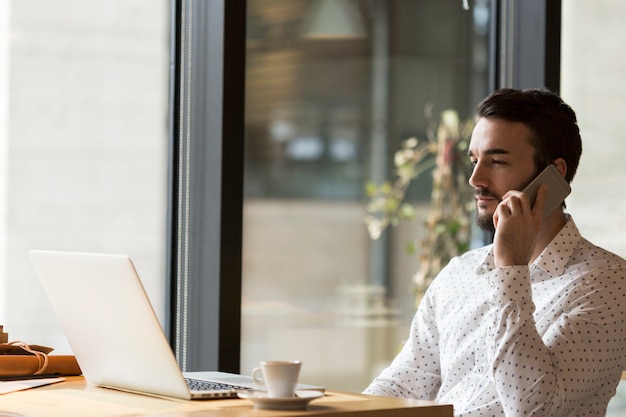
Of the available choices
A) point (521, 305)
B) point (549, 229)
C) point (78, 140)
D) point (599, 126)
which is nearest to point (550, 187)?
point (549, 229)

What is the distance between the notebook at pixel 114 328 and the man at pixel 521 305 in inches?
17.9

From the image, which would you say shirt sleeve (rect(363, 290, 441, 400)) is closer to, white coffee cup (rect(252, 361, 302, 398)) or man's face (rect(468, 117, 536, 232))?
man's face (rect(468, 117, 536, 232))

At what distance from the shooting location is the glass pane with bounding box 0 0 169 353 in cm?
251

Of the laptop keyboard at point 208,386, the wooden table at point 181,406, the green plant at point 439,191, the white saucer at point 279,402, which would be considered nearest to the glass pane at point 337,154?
the green plant at point 439,191

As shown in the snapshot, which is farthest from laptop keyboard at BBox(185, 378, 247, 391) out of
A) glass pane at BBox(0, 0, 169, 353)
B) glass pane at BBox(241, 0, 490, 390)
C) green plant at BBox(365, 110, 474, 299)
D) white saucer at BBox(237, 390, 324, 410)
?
green plant at BBox(365, 110, 474, 299)

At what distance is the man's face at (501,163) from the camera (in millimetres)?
2215

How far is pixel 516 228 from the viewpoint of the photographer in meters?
2.03

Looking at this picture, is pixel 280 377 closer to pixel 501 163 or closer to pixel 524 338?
pixel 524 338

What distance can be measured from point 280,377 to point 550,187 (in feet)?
3.00

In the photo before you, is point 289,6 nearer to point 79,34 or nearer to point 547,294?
point 79,34

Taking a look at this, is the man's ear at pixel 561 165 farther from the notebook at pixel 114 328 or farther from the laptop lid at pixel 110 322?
the laptop lid at pixel 110 322

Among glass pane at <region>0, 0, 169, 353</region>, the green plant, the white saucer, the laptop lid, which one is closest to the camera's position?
the white saucer

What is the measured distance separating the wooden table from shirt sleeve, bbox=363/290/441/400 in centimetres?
59

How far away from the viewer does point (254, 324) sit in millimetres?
3148
